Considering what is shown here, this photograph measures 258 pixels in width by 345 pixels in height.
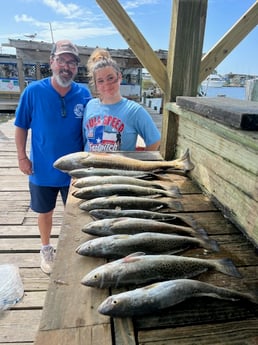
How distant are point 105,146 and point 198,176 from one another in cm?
102

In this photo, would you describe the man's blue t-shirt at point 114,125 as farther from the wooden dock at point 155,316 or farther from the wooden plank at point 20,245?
the wooden plank at point 20,245

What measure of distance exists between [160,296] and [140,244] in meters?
0.37

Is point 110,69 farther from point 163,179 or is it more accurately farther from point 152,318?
point 152,318

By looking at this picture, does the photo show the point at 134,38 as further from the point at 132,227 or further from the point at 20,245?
the point at 20,245

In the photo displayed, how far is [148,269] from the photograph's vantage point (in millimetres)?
1318

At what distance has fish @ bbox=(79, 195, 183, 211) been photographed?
1919 mm

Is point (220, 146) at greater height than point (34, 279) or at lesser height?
greater

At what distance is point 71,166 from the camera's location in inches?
98.0

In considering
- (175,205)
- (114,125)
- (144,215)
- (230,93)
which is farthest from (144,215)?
(230,93)

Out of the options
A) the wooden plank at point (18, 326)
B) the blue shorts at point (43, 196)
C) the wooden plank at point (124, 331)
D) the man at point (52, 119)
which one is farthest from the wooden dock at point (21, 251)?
the wooden plank at point (124, 331)

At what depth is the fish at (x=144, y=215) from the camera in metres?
1.79

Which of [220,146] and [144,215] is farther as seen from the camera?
[220,146]

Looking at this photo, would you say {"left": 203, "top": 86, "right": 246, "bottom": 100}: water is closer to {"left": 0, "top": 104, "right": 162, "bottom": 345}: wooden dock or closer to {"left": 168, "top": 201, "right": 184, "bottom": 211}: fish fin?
{"left": 168, "top": 201, "right": 184, "bottom": 211}: fish fin

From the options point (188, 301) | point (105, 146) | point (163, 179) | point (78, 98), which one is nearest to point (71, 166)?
point (105, 146)
